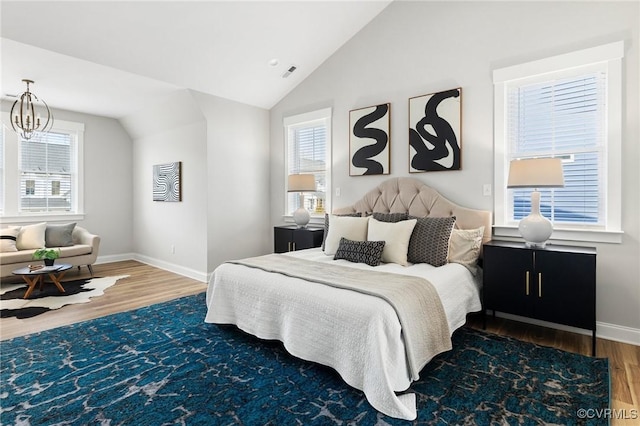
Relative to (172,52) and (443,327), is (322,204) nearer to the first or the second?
(172,52)

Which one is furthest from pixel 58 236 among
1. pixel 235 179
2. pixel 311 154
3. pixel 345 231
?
pixel 345 231

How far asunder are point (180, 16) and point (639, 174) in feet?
13.9

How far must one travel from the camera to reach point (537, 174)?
9.27 feet

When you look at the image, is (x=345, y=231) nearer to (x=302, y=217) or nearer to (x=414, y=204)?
(x=414, y=204)

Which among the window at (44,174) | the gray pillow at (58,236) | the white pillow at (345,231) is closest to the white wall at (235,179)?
the white pillow at (345,231)

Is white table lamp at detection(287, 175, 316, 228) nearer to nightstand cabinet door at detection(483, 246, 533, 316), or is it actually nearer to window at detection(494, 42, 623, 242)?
window at detection(494, 42, 623, 242)

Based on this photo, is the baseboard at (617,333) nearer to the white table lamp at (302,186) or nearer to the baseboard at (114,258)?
the white table lamp at (302,186)

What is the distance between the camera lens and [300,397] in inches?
79.4

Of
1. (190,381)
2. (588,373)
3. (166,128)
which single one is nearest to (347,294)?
(190,381)

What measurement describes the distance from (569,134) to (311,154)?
3078 millimetres

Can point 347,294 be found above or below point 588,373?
above

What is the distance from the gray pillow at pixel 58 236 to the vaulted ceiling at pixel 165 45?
187 cm

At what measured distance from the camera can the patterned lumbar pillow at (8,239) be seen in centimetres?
454

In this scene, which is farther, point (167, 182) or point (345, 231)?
point (167, 182)
